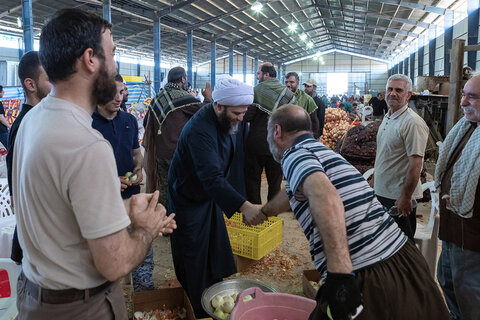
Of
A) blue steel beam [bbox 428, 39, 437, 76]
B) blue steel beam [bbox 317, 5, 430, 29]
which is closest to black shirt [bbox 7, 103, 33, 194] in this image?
blue steel beam [bbox 317, 5, 430, 29]

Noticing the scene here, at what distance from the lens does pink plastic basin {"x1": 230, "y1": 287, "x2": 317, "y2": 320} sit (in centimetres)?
273

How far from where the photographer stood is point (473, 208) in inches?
95.1

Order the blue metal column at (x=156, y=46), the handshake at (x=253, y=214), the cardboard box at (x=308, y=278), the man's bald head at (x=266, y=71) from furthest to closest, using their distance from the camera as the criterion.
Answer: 1. the blue metal column at (x=156, y=46)
2. the man's bald head at (x=266, y=71)
3. the cardboard box at (x=308, y=278)
4. the handshake at (x=253, y=214)

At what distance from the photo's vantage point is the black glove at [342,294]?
1613 mm

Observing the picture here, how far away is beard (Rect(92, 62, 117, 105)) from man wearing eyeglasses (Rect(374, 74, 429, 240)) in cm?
274

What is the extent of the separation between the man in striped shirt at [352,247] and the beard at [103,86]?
0.86m

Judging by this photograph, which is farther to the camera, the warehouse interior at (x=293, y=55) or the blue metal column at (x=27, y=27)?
the blue metal column at (x=27, y=27)

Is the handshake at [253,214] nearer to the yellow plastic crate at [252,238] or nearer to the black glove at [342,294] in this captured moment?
the black glove at [342,294]

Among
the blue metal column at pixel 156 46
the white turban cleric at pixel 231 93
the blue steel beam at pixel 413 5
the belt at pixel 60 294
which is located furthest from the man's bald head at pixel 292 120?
the blue steel beam at pixel 413 5

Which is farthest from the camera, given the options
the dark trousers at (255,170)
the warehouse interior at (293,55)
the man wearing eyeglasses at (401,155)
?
the dark trousers at (255,170)

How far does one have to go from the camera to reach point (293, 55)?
3934 centimetres

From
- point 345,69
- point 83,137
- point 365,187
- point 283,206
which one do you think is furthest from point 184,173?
point 345,69

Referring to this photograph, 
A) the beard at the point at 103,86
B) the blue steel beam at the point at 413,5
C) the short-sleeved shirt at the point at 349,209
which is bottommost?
the short-sleeved shirt at the point at 349,209

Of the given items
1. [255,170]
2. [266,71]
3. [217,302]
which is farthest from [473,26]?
[217,302]
